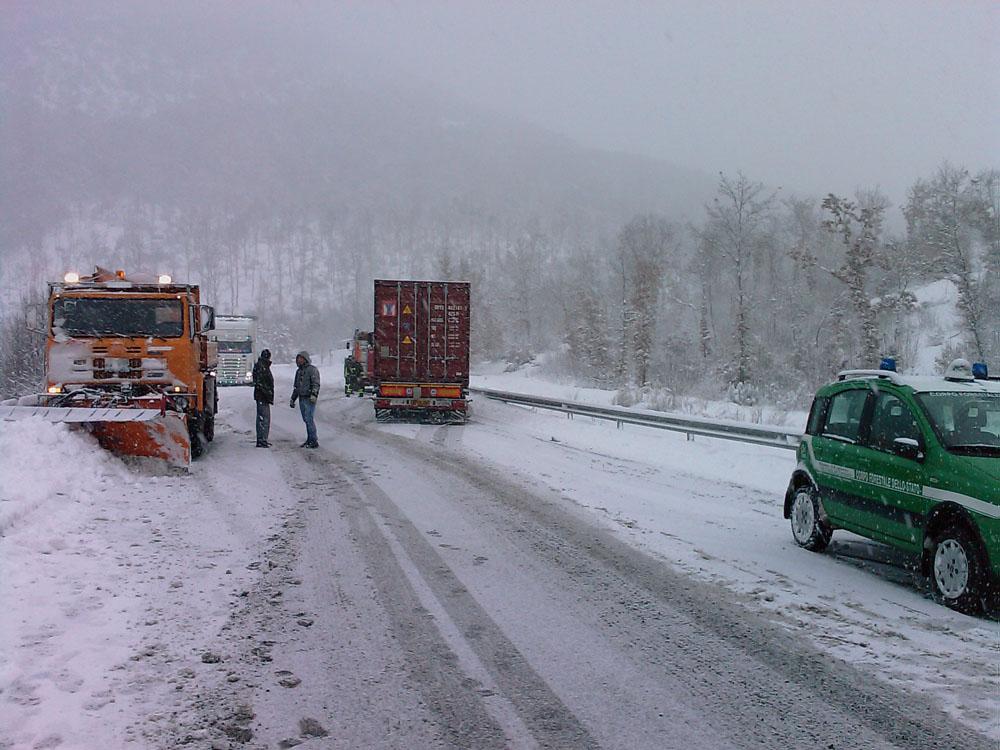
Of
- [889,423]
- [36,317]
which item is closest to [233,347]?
[36,317]

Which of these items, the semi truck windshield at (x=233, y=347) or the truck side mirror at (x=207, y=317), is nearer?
the truck side mirror at (x=207, y=317)

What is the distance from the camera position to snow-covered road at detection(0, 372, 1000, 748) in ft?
12.1

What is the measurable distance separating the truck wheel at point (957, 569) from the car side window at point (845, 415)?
147 centimetres

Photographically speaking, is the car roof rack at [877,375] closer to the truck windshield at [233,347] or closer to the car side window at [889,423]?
the car side window at [889,423]

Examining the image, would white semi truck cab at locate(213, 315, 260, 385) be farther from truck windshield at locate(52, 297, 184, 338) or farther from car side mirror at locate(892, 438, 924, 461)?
car side mirror at locate(892, 438, 924, 461)

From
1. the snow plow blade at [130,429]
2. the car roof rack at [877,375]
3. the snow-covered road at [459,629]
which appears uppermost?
the car roof rack at [877,375]

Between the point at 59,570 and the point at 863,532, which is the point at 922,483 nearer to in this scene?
the point at 863,532

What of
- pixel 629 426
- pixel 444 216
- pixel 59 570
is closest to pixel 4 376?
pixel 629 426

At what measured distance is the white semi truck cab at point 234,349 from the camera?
39.3 m

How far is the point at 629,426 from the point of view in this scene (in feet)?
63.1

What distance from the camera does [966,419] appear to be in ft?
20.3

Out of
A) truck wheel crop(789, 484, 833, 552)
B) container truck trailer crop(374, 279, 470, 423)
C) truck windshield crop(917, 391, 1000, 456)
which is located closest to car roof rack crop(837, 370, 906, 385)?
truck windshield crop(917, 391, 1000, 456)

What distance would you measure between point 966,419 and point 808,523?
6.43 ft

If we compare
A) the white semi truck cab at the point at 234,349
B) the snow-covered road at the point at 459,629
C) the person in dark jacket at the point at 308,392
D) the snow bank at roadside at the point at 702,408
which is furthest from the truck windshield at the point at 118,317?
the white semi truck cab at the point at 234,349
